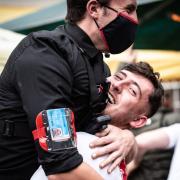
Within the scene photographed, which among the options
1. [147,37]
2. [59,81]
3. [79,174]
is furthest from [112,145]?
[147,37]

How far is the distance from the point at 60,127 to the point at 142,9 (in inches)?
172

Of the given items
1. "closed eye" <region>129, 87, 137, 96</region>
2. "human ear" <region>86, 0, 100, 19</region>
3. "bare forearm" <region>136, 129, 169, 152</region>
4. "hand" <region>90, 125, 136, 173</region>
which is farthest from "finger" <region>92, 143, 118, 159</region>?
"bare forearm" <region>136, 129, 169, 152</region>

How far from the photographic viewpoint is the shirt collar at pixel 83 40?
78.8 inches

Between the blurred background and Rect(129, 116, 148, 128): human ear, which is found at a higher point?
Rect(129, 116, 148, 128): human ear

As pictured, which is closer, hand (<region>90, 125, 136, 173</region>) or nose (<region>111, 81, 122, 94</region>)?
hand (<region>90, 125, 136, 173</region>)

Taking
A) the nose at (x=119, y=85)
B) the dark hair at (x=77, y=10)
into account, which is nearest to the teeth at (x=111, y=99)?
the nose at (x=119, y=85)

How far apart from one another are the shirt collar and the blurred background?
0.93 metres

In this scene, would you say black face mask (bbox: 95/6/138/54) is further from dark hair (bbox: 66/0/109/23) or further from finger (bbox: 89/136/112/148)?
finger (bbox: 89/136/112/148)

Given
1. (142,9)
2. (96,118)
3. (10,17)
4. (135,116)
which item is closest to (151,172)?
(135,116)

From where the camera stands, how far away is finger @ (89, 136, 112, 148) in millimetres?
1946

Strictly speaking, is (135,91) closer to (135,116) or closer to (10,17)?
(135,116)

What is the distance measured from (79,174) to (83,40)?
584 millimetres

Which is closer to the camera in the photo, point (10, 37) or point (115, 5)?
point (115, 5)

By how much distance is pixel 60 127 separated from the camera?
1.74 m
